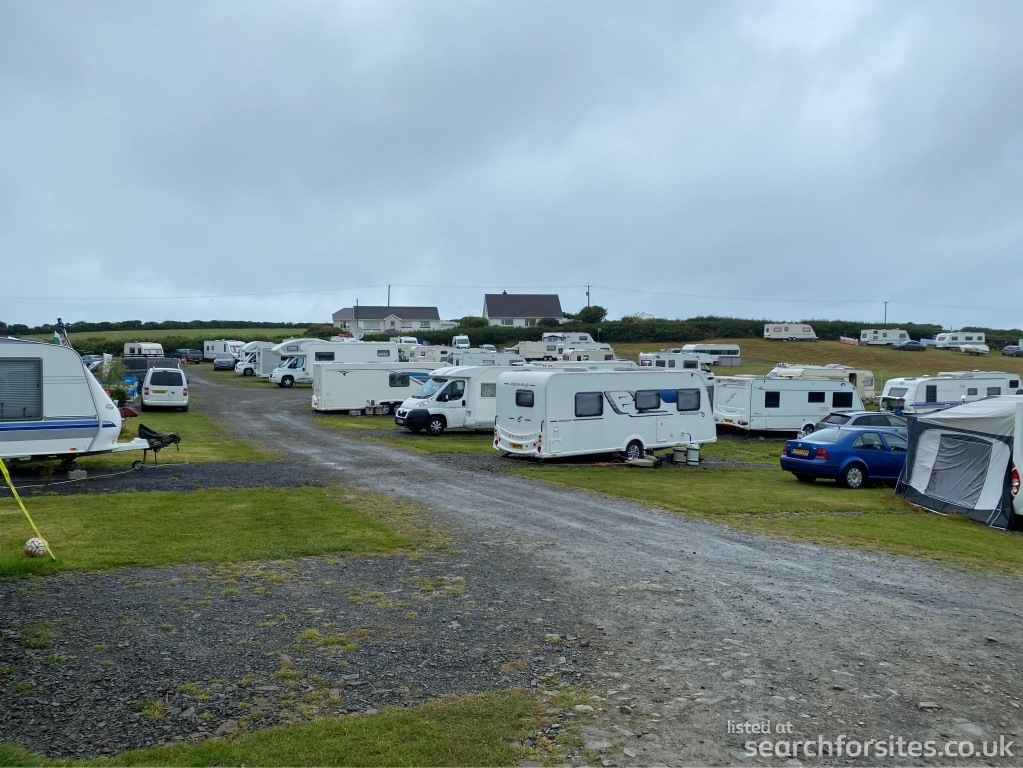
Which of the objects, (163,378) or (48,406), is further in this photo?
(163,378)

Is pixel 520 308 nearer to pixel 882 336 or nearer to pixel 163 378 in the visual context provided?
pixel 882 336

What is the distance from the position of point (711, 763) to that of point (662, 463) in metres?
17.1

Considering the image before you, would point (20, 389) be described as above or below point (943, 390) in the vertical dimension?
above

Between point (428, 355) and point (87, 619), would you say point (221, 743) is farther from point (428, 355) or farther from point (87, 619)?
point (428, 355)

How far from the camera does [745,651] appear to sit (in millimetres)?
6582

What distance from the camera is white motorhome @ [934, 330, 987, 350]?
71750 mm

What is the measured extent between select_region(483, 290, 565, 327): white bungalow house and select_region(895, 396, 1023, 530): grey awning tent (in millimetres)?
78747

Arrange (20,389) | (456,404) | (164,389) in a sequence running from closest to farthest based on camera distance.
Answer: (20,389), (456,404), (164,389)

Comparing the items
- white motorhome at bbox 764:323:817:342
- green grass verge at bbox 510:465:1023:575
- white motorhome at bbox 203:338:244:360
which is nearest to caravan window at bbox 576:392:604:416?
green grass verge at bbox 510:465:1023:575

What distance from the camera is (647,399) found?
21.5 m

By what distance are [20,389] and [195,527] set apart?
22.9 feet

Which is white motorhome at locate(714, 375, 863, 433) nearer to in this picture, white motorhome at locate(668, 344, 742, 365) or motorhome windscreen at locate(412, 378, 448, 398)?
motorhome windscreen at locate(412, 378, 448, 398)

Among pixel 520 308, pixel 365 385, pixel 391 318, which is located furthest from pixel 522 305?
pixel 365 385

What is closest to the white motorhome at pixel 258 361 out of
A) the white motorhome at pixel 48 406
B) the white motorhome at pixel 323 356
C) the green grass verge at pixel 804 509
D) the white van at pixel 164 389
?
the white motorhome at pixel 323 356
